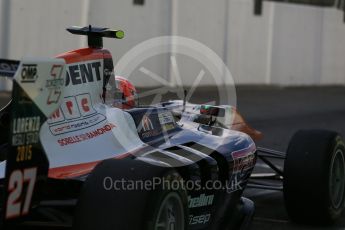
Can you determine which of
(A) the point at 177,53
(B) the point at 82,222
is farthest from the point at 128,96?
(A) the point at 177,53

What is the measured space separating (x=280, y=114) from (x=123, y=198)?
1224 centimetres

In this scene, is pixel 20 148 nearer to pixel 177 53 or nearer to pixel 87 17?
pixel 87 17

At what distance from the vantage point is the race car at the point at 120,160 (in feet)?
11.5

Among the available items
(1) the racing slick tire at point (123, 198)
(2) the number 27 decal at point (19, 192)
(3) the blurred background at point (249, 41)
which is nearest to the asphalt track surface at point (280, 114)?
(3) the blurred background at point (249, 41)

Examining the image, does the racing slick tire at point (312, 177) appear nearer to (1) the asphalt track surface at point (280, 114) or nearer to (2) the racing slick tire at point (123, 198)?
(1) the asphalt track surface at point (280, 114)

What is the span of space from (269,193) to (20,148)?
430cm

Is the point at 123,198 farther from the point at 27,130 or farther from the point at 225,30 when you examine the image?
the point at 225,30

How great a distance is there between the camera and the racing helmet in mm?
5035

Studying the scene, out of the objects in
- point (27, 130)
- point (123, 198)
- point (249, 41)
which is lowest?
point (249, 41)

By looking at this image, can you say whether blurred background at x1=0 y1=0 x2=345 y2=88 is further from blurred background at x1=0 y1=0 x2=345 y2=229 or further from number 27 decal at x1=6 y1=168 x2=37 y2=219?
number 27 decal at x1=6 y1=168 x2=37 y2=219

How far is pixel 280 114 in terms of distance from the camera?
51.4 feet

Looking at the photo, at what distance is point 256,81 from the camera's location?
23.0 meters

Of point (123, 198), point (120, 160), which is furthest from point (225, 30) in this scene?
point (123, 198)

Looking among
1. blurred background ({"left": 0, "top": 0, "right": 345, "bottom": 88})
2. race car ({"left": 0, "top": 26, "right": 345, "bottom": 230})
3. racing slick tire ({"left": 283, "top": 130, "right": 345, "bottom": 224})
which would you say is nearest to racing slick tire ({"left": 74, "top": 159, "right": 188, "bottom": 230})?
race car ({"left": 0, "top": 26, "right": 345, "bottom": 230})
